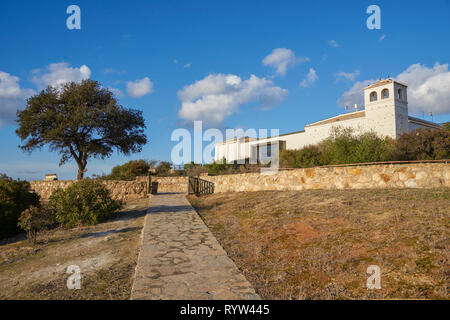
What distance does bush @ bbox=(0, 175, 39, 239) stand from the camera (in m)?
9.35

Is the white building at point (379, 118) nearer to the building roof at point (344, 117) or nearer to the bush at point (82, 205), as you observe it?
the building roof at point (344, 117)

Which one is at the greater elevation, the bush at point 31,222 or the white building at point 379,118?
the white building at point 379,118

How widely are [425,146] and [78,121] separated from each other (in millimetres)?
24248

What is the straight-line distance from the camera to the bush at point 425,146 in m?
17.3

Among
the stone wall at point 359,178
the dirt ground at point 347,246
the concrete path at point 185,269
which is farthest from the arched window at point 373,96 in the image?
the concrete path at point 185,269

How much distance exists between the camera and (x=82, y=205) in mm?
9797

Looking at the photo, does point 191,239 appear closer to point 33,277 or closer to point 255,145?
point 33,277

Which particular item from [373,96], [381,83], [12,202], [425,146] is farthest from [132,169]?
[381,83]

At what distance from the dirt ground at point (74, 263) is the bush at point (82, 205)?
0.70 m

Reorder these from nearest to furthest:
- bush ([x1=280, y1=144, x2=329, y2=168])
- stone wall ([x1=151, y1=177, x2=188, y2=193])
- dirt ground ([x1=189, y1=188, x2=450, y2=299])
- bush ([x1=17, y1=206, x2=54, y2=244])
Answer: dirt ground ([x1=189, y1=188, x2=450, y2=299]), bush ([x1=17, y1=206, x2=54, y2=244]), bush ([x1=280, y1=144, x2=329, y2=168]), stone wall ([x1=151, y1=177, x2=188, y2=193])

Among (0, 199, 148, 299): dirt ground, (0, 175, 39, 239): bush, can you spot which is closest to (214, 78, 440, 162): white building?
(0, 199, 148, 299): dirt ground

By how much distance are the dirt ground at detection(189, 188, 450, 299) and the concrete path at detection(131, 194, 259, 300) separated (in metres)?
0.26

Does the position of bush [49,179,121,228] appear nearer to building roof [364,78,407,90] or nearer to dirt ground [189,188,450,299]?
dirt ground [189,188,450,299]

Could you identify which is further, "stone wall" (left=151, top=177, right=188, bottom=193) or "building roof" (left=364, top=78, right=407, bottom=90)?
"building roof" (left=364, top=78, right=407, bottom=90)
